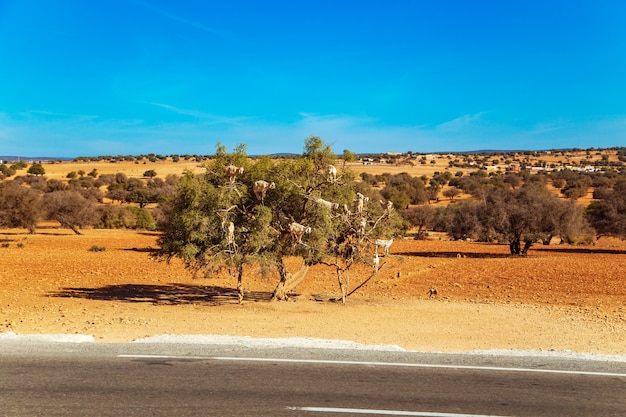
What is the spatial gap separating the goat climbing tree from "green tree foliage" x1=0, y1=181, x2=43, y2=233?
3323 cm

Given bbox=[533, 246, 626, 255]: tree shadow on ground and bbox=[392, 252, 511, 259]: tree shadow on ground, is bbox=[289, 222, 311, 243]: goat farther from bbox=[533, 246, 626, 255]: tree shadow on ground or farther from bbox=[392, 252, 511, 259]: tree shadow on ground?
bbox=[533, 246, 626, 255]: tree shadow on ground

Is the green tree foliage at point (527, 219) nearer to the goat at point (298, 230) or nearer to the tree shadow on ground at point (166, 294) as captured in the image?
the tree shadow on ground at point (166, 294)

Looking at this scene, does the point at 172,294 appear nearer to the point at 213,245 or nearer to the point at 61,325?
the point at 213,245

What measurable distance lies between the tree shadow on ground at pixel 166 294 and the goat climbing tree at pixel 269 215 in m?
1.92

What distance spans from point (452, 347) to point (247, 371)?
508cm

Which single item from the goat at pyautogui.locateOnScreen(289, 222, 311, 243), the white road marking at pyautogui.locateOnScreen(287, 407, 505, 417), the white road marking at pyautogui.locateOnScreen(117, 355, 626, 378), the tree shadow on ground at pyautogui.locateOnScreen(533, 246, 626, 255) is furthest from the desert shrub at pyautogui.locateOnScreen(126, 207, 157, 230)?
the white road marking at pyautogui.locateOnScreen(287, 407, 505, 417)

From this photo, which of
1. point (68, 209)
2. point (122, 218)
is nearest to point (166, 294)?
point (68, 209)

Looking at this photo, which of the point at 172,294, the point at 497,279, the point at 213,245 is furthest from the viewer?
the point at 497,279

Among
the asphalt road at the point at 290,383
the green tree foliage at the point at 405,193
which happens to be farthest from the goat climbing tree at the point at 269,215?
the green tree foliage at the point at 405,193

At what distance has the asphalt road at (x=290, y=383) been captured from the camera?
24.6ft

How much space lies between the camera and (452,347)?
1215cm

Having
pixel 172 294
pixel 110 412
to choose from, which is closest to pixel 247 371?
pixel 110 412

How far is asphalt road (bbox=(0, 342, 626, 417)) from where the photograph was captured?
750 cm

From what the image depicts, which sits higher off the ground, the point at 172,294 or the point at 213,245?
the point at 213,245
